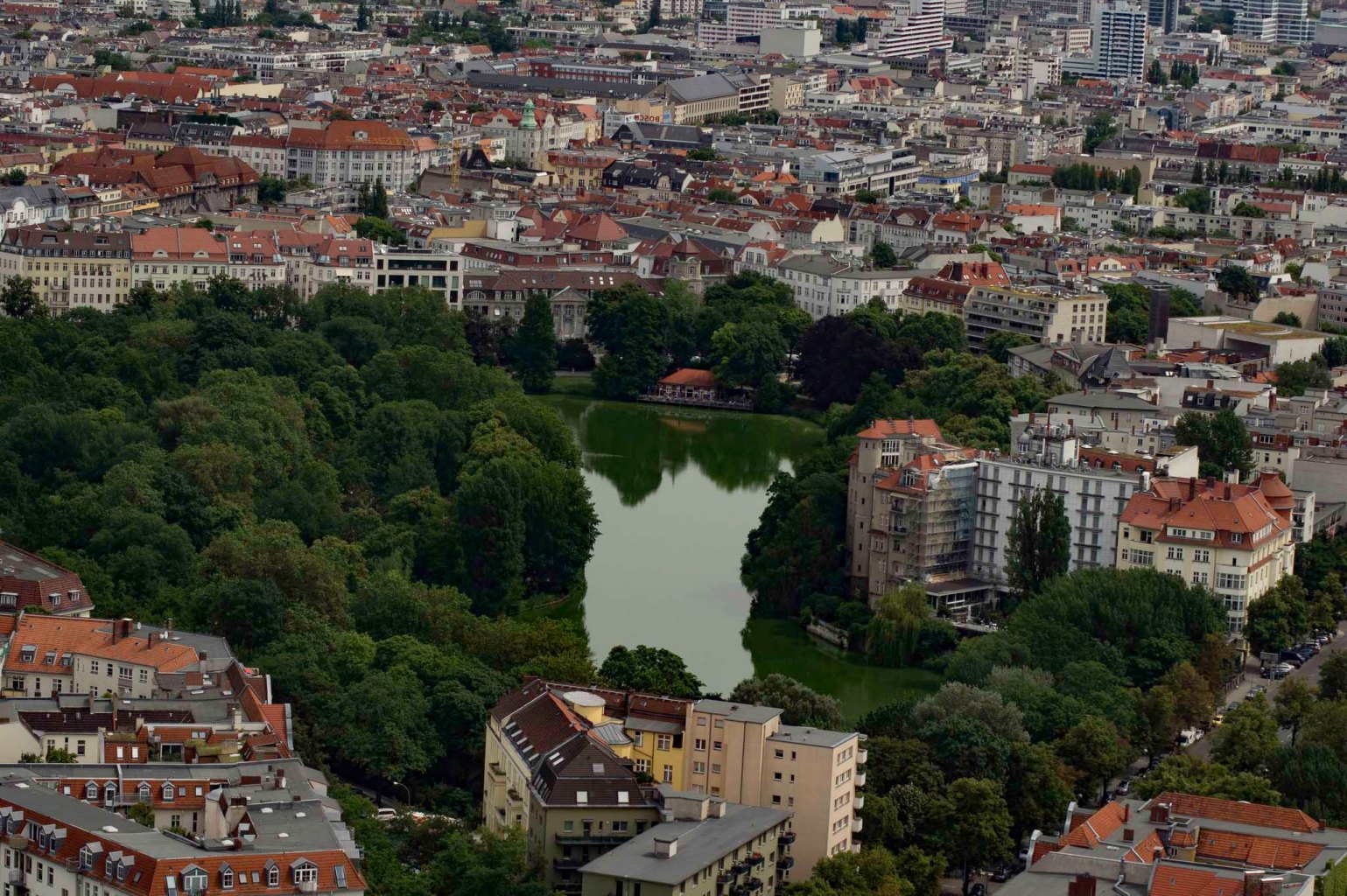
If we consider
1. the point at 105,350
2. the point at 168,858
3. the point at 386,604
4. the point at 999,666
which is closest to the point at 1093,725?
the point at 999,666

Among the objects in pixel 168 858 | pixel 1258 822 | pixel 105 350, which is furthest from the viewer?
pixel 105 350

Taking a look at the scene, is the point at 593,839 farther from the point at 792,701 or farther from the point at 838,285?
the point at 838,285

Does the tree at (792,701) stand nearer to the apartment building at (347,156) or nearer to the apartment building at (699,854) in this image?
the apartment building at (699,854)

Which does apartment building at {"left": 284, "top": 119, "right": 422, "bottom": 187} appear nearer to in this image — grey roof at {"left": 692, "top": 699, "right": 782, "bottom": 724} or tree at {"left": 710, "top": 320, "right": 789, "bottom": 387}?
tree at {"left": 710, "top": 320, "right": 789, "bottom": 387}

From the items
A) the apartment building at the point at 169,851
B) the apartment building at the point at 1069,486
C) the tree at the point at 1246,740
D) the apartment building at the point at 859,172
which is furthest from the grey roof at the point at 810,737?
the apartment building at the point at 859,172

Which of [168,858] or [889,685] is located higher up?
[168,858]

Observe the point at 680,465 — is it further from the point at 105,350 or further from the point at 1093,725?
the point at 1093,725
